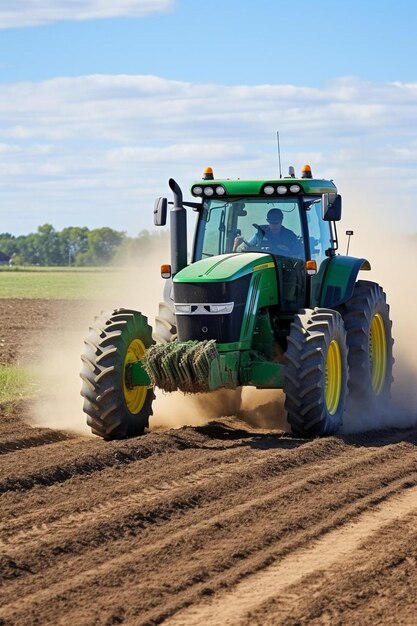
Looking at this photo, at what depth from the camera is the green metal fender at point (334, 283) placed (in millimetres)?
13055

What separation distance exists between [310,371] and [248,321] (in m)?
0.84

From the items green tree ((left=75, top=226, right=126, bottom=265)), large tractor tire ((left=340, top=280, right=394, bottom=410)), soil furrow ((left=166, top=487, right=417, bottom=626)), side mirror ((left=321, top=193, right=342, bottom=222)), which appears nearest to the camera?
soil furrow ((left=166, top=487, right=417, bottom=626))

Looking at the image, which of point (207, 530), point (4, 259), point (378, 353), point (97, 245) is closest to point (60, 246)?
point (4, 259)

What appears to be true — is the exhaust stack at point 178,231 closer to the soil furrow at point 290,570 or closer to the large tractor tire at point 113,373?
the large tractor tire at point 113,373

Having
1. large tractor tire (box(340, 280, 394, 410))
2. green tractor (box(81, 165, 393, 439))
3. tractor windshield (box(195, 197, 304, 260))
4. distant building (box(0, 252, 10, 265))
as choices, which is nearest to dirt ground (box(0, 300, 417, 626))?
green tractor (box(81, 165, 393, 439))

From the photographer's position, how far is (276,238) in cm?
1250

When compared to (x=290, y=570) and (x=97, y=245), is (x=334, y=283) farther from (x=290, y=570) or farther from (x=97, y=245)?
(x=97, y=245)

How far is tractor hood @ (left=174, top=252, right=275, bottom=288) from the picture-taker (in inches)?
458

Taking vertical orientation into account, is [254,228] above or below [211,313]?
above

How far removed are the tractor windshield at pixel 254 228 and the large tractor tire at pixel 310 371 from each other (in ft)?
2.64

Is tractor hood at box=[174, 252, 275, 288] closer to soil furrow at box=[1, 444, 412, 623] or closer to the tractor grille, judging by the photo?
the tractor grille

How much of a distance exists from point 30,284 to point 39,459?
50407 millimetres

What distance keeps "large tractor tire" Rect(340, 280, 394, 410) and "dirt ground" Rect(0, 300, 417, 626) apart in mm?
1418

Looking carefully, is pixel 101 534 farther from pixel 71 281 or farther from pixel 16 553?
pixel 71 281
